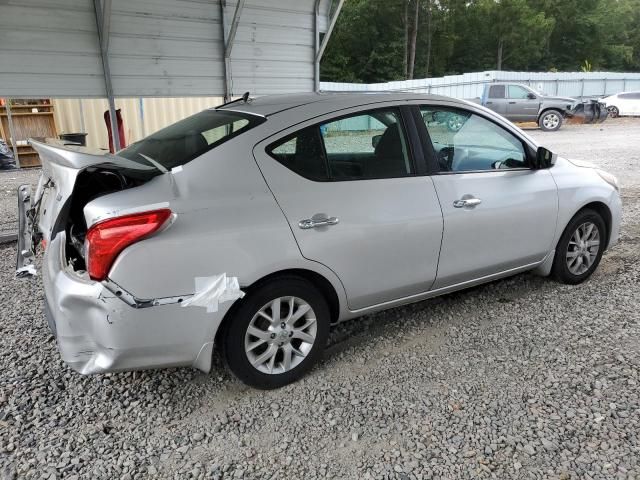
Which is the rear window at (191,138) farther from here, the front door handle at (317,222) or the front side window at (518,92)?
the front side window at (518,92)

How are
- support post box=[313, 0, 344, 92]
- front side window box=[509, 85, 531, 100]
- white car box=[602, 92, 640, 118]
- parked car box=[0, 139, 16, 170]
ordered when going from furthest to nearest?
white car box=[602, 92, 640, 118] → front side window box=[509, 85, 531, 100] → parked car box=[0, 139, 16, 170] → support post box=[313, 0, 344, 92]

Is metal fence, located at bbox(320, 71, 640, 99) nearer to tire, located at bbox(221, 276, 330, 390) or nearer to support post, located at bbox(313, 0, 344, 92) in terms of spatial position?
support post, located at bbox(313, 0, 344, 92)

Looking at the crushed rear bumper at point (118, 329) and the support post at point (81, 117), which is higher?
the support post at point (81, 117)

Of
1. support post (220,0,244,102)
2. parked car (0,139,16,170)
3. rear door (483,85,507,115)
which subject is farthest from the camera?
rear door (483,85,507,115)

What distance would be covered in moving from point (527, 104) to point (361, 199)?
19.0 meters

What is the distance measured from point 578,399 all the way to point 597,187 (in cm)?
208

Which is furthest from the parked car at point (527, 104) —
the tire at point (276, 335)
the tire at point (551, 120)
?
the tire at point (276, 335)

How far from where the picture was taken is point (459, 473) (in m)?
2.30

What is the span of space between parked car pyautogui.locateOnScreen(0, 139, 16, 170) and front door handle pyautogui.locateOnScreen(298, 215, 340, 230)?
11.1 meters

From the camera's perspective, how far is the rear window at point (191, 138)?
282 centimetres

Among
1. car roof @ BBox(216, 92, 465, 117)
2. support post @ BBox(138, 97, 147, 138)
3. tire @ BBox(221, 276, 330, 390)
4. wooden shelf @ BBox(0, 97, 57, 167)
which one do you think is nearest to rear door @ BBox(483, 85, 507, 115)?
support post @ BBox(138, 97, 147, 138)

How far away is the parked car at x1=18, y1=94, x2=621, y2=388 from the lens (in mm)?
2422

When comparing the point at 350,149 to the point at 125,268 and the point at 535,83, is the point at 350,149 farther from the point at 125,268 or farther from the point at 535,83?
the point at 535,83

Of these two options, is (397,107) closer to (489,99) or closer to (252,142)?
(252,142)
